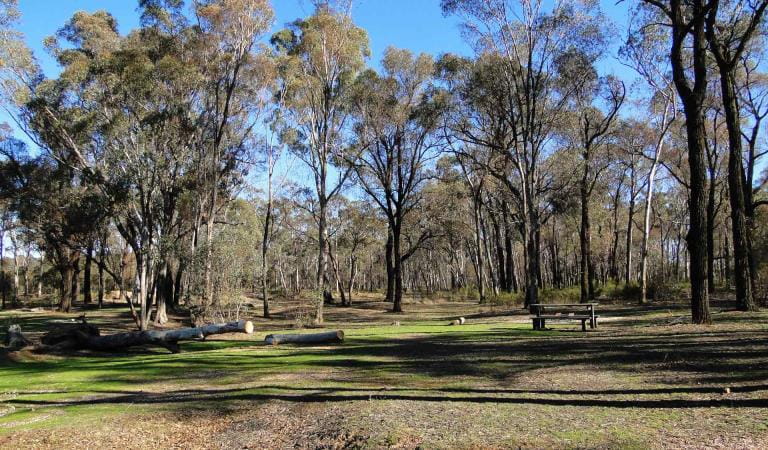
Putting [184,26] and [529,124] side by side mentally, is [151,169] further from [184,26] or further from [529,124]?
[529,124]

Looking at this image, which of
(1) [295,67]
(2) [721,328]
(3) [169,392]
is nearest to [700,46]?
(2) [721,328]

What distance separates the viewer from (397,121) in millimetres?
34594

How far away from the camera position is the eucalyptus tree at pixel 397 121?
112 ft

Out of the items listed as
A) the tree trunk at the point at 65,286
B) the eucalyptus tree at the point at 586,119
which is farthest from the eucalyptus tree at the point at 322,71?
the tree trunk at the point at 65,286

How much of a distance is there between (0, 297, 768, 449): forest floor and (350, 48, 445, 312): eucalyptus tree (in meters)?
21.8

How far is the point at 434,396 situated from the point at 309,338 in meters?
9.44

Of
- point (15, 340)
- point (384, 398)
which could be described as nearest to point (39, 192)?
point (15, 340)

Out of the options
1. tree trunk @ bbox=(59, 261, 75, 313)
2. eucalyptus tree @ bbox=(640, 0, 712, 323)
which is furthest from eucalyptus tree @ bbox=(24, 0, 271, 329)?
eucalyptus tree @ bbox=(640, 0, 712, 323)

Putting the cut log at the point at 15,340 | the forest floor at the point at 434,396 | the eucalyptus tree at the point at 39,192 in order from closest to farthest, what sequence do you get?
the forest floor at the point at 434,396
the cut log at the point at 15,340
the eucalyptus tree at the point at 39,192

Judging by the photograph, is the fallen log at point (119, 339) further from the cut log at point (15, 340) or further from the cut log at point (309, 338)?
the cut log at point (309, 338)

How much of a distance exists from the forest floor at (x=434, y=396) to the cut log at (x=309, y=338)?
205 cm

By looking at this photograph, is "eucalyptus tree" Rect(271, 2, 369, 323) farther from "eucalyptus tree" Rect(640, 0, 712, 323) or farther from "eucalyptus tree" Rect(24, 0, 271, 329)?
"eucalyptus tree" Rect(640, 0, 712, 323)

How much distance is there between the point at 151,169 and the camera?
1027 inches

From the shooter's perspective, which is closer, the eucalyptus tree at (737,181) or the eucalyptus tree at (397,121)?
the eucalyptus tree at (737,181)
